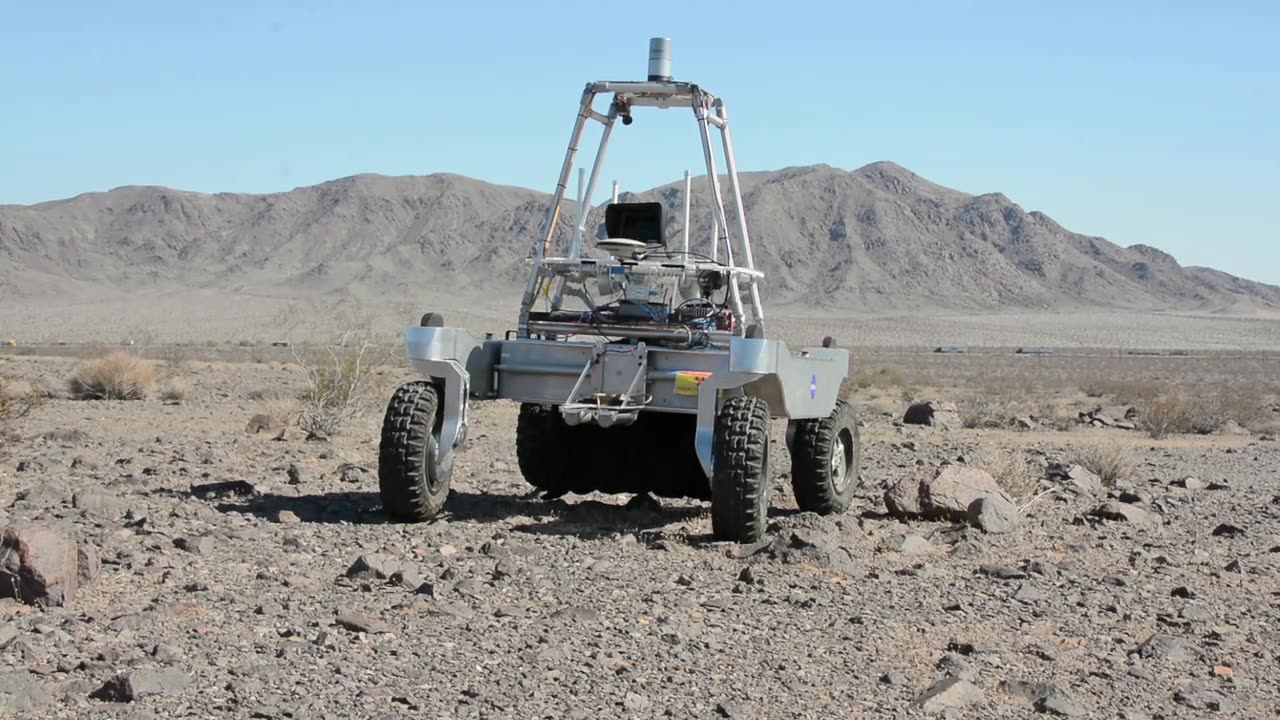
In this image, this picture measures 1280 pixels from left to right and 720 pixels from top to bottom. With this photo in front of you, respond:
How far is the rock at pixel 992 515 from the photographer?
36.5 ft

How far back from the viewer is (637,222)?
37.5ft

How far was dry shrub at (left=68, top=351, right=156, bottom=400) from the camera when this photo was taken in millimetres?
25594

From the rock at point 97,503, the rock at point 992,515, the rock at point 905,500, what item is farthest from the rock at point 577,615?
the rock at point 905,500

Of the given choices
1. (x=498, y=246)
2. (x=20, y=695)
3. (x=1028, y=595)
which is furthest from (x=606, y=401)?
(x=498, y=246)

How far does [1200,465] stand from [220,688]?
45.6 ft

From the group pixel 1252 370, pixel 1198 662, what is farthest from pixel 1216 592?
pixel 1252 370

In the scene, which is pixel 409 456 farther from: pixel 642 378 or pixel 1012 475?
pixel 1012 475

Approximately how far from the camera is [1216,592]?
9141 millimetres

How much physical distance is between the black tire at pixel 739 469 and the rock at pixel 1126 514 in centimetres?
351

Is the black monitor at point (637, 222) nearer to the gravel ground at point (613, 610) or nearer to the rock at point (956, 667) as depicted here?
the gravel ground at point (613, 610)

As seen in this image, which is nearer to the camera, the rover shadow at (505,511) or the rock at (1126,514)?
the rover shadow at (505,511)

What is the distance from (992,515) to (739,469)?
237cm

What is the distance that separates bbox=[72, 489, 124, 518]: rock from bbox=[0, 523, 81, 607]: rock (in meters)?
2.59

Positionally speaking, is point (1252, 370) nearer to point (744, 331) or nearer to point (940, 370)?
point (940, 370)
